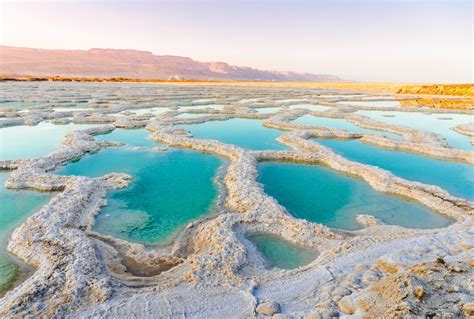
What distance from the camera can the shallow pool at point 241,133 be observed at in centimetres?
1842

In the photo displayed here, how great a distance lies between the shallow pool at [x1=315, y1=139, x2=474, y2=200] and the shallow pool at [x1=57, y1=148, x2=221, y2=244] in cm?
743

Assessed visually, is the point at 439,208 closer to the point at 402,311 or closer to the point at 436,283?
the point at 436,283

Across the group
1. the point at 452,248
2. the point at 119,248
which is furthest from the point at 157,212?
the point at 452,248

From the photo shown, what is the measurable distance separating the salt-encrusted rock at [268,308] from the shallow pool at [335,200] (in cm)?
417

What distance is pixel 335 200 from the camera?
10984 millimetres

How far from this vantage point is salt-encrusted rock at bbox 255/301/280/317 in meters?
5.46

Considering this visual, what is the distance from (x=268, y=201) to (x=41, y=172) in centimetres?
873

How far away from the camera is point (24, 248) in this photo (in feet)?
24.2

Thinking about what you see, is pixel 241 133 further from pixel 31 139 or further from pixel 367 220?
pixel 367 220

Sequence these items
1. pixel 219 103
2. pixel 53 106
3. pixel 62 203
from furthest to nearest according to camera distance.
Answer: pixel 219 103
pixel 53 106
pixel 62 203

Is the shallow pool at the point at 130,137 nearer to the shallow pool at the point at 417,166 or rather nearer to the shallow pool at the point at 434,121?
the shallow pool at the point at 417,166

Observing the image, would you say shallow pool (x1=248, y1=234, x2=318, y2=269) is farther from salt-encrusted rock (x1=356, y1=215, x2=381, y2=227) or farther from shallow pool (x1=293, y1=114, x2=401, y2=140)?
shallow pool (x1=293, y1=114, x2=401, y2=140)

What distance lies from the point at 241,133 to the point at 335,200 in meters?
11.1

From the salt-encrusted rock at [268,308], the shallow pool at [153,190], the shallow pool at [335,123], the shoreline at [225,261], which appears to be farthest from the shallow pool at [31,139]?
the shallow pool at [335,123]
